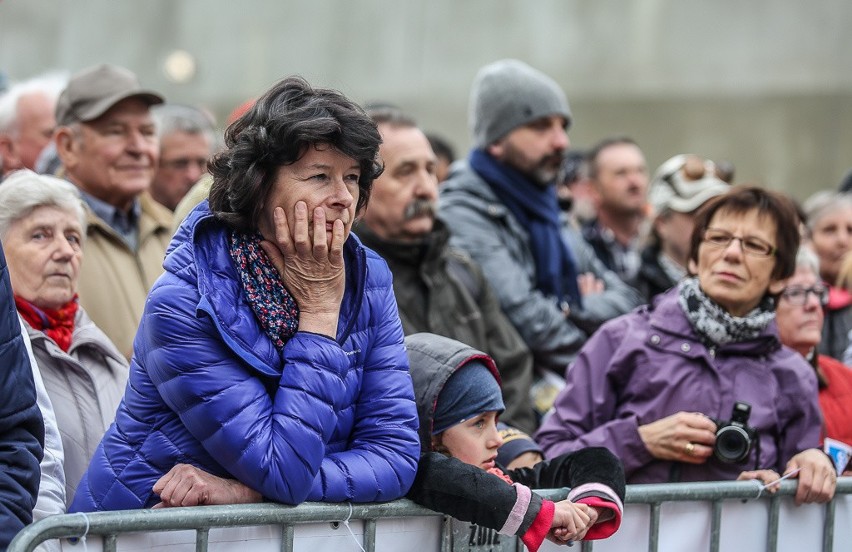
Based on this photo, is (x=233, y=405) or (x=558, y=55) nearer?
(x=233, y=405)

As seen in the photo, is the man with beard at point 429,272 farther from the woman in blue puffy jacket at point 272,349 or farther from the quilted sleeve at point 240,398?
the quilted sleeve at point 240,398

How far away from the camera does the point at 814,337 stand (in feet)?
16.4

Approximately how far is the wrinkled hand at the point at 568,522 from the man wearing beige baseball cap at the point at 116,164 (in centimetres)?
230

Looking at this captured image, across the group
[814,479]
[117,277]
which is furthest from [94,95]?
[814,479]

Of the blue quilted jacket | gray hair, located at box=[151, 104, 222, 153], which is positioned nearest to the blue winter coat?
the blue quilted jacket

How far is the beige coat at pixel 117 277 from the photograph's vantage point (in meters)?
4.61

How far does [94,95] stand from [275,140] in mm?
2560

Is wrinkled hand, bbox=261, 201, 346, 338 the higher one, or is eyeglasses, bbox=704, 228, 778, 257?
eyeglasses, bbox=704, 228, 778, 257

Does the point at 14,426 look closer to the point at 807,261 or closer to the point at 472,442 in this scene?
the point at 472,442

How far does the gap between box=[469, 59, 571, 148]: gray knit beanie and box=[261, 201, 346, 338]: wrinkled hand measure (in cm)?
323

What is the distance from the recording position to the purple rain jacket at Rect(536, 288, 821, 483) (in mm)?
4113

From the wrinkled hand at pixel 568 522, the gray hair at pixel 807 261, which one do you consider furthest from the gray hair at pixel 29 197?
the gray hair at pixel 807 261

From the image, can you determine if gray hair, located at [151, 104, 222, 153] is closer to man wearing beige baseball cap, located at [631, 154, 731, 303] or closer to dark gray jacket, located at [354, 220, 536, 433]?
dark gray jacket, located at [354, 220, 536, 433]

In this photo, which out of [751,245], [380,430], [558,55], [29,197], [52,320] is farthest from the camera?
[558,55]
